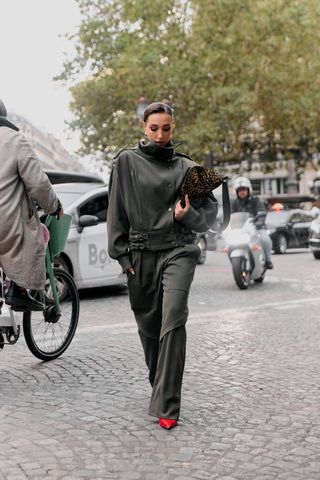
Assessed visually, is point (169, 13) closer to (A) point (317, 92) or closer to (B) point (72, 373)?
(A) point (317, 92)

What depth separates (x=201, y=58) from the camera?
36719 mm

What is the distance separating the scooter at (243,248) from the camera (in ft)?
40.8

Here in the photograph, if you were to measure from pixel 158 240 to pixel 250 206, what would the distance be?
8572 mm

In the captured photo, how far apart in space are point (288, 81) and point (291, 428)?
37.1m

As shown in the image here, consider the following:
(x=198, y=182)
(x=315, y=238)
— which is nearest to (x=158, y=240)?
(x=198, y=182)

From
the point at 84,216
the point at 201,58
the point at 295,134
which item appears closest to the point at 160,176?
the point at 84,216

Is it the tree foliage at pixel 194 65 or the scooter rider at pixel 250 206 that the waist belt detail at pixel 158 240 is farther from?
the tree foliage at pixel 194 65

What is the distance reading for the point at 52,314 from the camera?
20.0 feet

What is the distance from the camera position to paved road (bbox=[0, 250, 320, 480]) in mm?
3725

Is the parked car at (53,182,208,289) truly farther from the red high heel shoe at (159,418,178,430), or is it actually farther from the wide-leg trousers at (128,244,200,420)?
the red high heel shoe at (159,418,178,430)

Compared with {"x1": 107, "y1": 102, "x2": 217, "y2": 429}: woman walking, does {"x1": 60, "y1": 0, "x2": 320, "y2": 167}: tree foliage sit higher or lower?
higher

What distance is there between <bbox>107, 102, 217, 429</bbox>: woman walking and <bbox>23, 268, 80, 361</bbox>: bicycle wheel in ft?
4.68

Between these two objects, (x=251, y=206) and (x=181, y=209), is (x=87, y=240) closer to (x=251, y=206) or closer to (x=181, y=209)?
(x=251, y=206)

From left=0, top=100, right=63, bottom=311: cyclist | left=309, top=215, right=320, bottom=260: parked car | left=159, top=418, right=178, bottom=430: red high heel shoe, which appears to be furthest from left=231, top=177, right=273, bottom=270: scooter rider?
left=159, top=418, right=178, bottom=430: red high heel shoe
